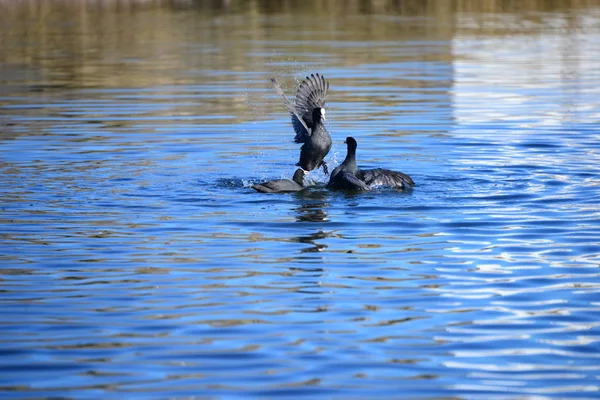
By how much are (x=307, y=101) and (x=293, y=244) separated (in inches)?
195

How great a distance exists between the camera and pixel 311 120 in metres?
16.0

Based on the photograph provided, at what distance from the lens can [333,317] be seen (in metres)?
8.61

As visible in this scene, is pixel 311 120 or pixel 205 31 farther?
pixel 205 31

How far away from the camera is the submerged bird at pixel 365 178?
1380 centimetres

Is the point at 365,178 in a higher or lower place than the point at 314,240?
higher

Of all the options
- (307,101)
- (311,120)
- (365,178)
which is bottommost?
(365,178)

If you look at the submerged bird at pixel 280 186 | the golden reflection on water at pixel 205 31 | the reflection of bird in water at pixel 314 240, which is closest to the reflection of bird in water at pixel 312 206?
the submerged bird at pixel 280 186

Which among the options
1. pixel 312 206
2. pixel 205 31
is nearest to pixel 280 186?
pixel 312 206

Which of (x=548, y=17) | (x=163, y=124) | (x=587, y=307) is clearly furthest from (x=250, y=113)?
(x=548, y=17)

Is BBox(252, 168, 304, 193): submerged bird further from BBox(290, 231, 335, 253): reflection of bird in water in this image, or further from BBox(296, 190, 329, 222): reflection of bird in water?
BBox(290, 231, 335, 253): reflection of bird in water

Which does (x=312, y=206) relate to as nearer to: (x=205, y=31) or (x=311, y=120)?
(x=311, y=120)

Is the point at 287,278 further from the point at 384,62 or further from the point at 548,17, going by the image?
the point at 548,17

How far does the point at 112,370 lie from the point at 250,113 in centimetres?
1493

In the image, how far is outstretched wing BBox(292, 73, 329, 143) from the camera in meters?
15.7
